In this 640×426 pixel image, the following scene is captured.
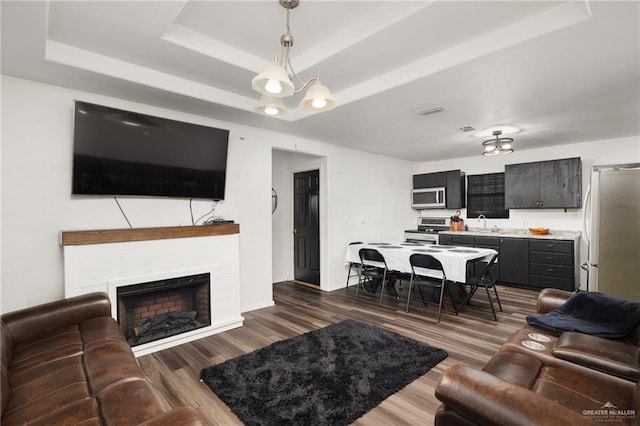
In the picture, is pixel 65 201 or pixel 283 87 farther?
pixel 65 201

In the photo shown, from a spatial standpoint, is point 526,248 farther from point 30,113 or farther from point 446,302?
point 30,113

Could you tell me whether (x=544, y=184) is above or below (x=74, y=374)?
above

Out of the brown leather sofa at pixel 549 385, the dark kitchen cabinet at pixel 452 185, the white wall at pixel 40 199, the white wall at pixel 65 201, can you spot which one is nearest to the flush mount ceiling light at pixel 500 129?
the dark kitchen cabinet at pixel 452 185

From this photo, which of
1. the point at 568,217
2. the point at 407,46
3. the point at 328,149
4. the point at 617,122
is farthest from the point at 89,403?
the point at 568,217

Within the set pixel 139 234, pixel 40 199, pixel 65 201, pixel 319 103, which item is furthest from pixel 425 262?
pixel 40 199

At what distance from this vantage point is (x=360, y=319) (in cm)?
381

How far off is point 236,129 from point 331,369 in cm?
305

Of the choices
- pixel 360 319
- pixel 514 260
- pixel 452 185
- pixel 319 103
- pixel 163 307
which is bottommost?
pixel 360 319

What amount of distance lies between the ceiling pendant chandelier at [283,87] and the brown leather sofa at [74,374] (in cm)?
164

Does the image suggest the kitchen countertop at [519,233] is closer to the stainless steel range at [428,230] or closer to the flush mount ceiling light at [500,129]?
the stainless steel range at [428,230]

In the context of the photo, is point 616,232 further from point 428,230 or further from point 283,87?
point 428,230

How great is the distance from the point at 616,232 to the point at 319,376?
3.06 m

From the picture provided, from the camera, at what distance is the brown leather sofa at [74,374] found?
1.29m

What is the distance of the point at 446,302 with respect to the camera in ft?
13.8
